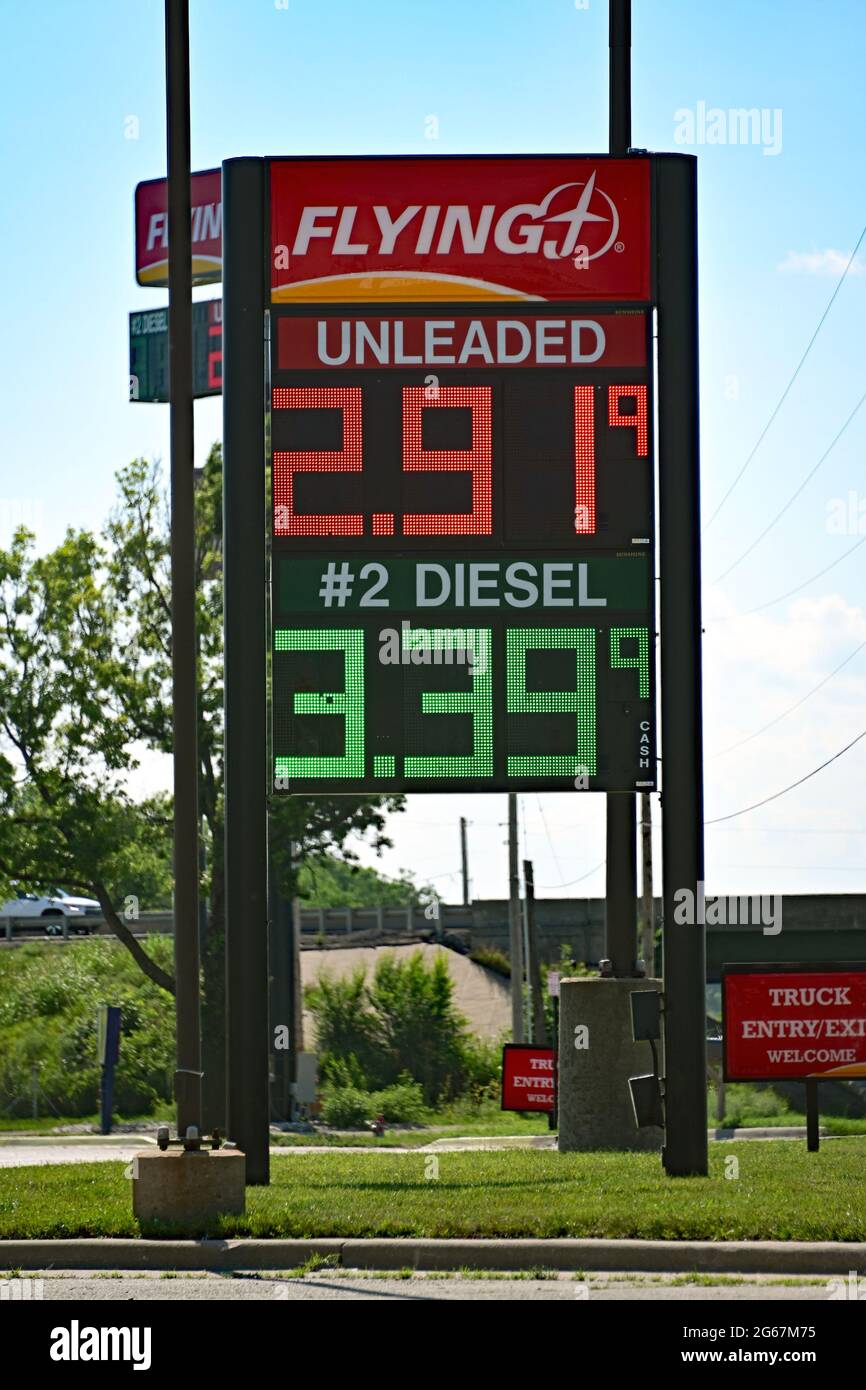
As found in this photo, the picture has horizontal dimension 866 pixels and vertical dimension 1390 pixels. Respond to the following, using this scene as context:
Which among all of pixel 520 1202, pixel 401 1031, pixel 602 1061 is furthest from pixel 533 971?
pixel 520 1202

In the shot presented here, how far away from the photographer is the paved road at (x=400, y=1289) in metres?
8.56

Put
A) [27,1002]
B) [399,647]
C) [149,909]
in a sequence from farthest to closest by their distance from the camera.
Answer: [149,909] → [27,1002] → [399,647]

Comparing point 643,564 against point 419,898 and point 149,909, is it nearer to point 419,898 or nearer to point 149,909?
point 149,909

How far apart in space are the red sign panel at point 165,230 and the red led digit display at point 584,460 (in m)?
24.7

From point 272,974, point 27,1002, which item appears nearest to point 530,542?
point 272,974

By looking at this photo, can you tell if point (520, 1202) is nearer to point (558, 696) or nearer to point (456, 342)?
point (558, 696)

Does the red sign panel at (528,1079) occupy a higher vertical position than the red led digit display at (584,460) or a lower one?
lower

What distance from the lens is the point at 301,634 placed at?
12781mm

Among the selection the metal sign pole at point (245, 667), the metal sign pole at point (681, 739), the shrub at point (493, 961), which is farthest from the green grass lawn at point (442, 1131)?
the metal sign pole at point (681, 739)

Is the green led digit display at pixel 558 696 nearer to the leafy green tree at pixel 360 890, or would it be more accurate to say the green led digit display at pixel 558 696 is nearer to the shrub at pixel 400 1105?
the shrub at pixel 400 1105

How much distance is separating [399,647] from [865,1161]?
5.96m

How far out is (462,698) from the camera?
41.7 feet

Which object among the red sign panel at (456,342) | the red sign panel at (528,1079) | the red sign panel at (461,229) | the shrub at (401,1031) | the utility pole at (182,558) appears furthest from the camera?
the shrub at (401,1031)

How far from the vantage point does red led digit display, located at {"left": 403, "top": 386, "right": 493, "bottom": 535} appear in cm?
1284
